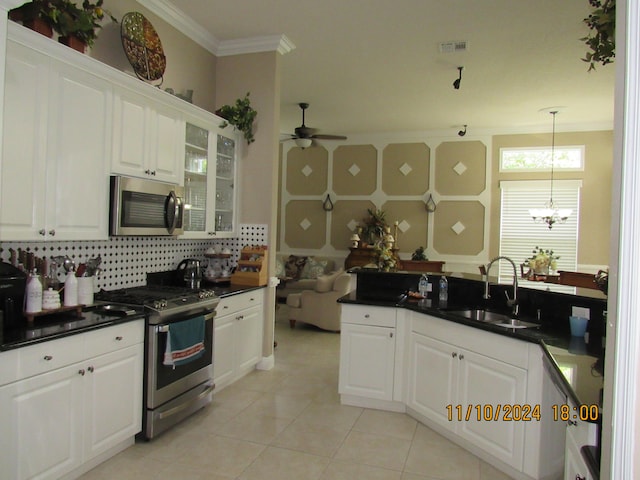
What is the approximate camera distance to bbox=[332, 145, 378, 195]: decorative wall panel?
27.4 ft

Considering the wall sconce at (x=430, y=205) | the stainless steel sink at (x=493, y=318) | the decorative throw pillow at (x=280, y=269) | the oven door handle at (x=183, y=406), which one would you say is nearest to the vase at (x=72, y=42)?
the oven door handle at (x=183, y=406)

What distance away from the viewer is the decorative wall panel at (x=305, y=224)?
28.4 feet

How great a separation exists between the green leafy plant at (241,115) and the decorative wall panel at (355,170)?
13.8ft

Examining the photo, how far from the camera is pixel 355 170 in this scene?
332 inches

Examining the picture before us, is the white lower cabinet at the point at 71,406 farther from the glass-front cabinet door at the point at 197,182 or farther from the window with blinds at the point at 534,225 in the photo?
the window with blinds at the point at 534,225

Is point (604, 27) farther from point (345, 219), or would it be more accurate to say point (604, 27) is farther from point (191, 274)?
point (345, 219)

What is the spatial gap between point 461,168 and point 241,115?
483cm

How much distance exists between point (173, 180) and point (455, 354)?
2.55 meters

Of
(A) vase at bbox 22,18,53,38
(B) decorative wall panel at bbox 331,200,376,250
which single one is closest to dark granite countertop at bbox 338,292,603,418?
(A) vase at bbox 22,18,53,38

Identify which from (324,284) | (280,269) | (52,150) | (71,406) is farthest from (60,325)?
(280,269)

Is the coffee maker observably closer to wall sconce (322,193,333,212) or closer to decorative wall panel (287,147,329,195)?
wall sconce (322,193,333,212)

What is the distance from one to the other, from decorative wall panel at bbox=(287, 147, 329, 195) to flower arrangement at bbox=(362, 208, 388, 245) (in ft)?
3.97

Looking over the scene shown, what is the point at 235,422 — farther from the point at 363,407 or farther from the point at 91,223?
the point at 91,223

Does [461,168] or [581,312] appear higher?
[461,168]
